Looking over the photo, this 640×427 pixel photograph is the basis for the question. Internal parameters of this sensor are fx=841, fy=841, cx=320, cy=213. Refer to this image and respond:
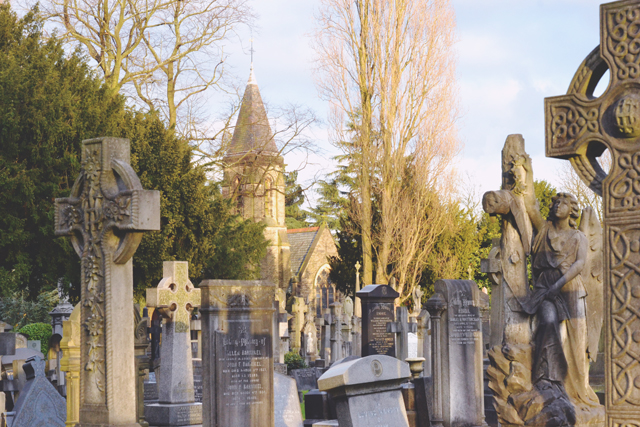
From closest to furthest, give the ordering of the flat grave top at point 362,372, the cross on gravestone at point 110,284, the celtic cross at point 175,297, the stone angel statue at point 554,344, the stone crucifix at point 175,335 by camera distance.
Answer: the stone angel statue at point 554,344, the flat grave top at point 362,372, the cross on gravestone at point 110,284, the stone crucifix at point 175,335, the celtic cross at point 175,297

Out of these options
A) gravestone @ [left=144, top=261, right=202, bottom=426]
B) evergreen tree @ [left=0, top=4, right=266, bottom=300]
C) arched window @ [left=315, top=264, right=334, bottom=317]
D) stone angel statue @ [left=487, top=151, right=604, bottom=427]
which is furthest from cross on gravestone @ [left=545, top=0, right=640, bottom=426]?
arched window @ [left=315, top=264, right=334, bottom=317]

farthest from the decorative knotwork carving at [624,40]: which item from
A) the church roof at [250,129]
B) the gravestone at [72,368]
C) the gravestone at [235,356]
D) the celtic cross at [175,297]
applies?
the church roof at [250,129]

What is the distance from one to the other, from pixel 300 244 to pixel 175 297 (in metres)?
46.4

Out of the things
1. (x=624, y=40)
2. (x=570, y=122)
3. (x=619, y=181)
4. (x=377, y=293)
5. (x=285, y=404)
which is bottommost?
(x=285, y=404)

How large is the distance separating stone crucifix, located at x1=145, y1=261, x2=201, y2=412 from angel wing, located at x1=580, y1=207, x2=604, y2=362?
5.47 m

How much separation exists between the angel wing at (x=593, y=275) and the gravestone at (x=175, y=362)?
5.47 metres

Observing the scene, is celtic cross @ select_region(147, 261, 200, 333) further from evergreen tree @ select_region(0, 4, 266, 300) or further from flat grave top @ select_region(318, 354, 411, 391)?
evergreen tree @ select_region(0, 4, 266, 300)

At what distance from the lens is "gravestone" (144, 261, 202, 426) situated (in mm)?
10672

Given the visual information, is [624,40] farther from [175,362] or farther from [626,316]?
[175,362]

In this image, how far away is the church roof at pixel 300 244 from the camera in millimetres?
55875

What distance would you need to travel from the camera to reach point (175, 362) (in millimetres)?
10812

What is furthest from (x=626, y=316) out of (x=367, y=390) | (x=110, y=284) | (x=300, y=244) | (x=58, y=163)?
(x=300, y=244)

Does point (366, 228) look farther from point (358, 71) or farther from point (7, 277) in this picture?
point (7, 277)

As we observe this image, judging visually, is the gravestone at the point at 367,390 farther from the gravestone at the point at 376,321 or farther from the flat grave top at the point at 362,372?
the gravestone at the point at 376,321
